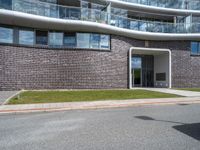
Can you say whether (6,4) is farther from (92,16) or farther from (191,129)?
(191,129)

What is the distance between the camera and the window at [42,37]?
20844mm

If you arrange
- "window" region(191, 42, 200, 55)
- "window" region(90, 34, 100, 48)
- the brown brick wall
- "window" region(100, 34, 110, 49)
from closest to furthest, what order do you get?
the brown brick wall < "window" region(90, 34, 100, 48) < "window" region(100, 34, 110, 49) < "window" region(191, 42, 200, 55)

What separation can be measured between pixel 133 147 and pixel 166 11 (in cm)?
2577

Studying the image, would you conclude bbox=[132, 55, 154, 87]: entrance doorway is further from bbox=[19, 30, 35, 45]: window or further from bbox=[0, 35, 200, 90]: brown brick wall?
bbox=[19, 30, 35, 45]: window

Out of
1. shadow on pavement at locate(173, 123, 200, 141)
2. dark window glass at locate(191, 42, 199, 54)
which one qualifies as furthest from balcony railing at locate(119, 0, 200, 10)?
shadow on pavement at locate(173, 123, 200, 141)

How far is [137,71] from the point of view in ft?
95.5

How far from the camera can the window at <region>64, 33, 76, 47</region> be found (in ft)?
70.9

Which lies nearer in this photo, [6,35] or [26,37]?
[6,35]

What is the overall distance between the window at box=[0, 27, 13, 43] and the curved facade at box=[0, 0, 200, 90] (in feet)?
0.27

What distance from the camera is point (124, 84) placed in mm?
23781

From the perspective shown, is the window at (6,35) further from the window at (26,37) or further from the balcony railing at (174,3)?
the balcony railing at (174,3)

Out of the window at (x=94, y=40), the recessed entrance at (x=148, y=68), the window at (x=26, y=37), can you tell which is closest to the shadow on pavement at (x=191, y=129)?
the window at (x=94, y=40)

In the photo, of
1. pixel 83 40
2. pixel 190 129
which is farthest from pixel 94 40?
pixel 190 129

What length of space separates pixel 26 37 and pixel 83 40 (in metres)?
5.56
